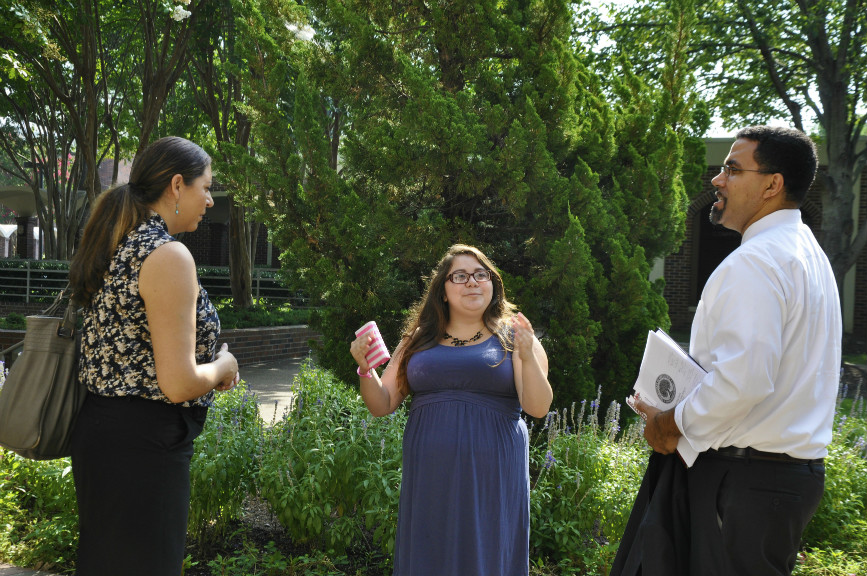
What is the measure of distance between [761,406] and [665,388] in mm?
294

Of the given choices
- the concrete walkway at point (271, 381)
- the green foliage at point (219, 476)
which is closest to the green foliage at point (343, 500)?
the green foliage at point (219, 476)

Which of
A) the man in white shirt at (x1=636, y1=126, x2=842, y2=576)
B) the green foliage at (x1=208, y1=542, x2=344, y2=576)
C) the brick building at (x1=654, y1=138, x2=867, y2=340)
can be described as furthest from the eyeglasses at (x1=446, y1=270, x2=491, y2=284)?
the brick building at (x1=654, y1=138, x2=867, y2=340)

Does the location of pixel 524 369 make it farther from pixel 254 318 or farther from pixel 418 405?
pixel 254 318

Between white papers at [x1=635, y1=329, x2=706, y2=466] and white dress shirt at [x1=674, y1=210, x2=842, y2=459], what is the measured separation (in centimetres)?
6

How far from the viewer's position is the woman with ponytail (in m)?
2.23

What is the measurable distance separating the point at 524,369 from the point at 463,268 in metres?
0.53

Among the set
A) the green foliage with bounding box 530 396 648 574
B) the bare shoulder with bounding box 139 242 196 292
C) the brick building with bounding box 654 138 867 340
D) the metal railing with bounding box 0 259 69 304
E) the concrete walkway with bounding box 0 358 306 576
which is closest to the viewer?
the bare shoulder with bounding box 139 242 196 292

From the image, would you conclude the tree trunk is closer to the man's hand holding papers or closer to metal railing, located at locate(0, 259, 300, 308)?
metal railing, located at locate(0, 259, 300, 308)

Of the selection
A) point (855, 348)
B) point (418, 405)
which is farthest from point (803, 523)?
point (855, 348)

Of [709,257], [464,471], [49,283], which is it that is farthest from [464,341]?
[709,257]

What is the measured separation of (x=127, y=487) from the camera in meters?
2.26

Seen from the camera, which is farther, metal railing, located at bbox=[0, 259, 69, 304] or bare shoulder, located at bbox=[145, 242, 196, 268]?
metal railing, located at bbox=[0, 259, 69, 304]

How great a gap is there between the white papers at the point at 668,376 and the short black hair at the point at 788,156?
1.97 feet

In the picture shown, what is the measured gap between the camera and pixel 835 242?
13.0 metres
